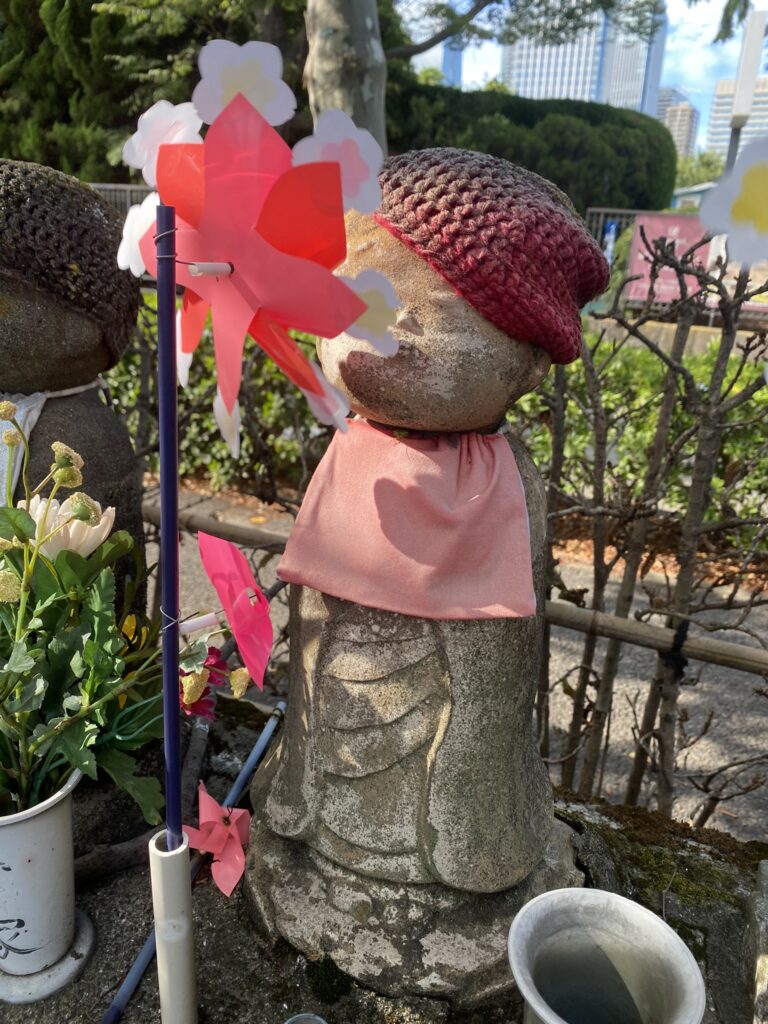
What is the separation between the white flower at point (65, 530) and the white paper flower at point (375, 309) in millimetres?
558

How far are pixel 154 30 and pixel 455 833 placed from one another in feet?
39.8

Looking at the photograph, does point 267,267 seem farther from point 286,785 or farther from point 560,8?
point 560,8

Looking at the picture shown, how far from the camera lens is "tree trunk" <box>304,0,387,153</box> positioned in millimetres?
3047

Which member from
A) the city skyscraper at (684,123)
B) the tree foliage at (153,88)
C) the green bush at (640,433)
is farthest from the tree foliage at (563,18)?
the city skyscraper at (684,123)

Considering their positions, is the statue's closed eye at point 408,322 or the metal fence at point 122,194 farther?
the metal fence at point 122,194

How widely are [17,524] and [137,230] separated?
0.49 metres

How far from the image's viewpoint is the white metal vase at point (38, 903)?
134cm

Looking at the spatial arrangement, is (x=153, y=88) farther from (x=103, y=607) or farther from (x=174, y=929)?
(x=174, y=929)

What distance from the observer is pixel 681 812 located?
3275mm

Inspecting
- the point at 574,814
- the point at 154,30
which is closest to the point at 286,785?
the point at 574,814

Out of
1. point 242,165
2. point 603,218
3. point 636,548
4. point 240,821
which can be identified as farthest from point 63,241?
point 603,218

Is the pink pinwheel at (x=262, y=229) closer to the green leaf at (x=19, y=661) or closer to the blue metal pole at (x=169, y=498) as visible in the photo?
the blue metal pole at (x=169, y=498)

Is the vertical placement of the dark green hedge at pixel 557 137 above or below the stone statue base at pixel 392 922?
above

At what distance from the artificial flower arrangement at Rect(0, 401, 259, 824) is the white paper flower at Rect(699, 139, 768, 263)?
1.02m
